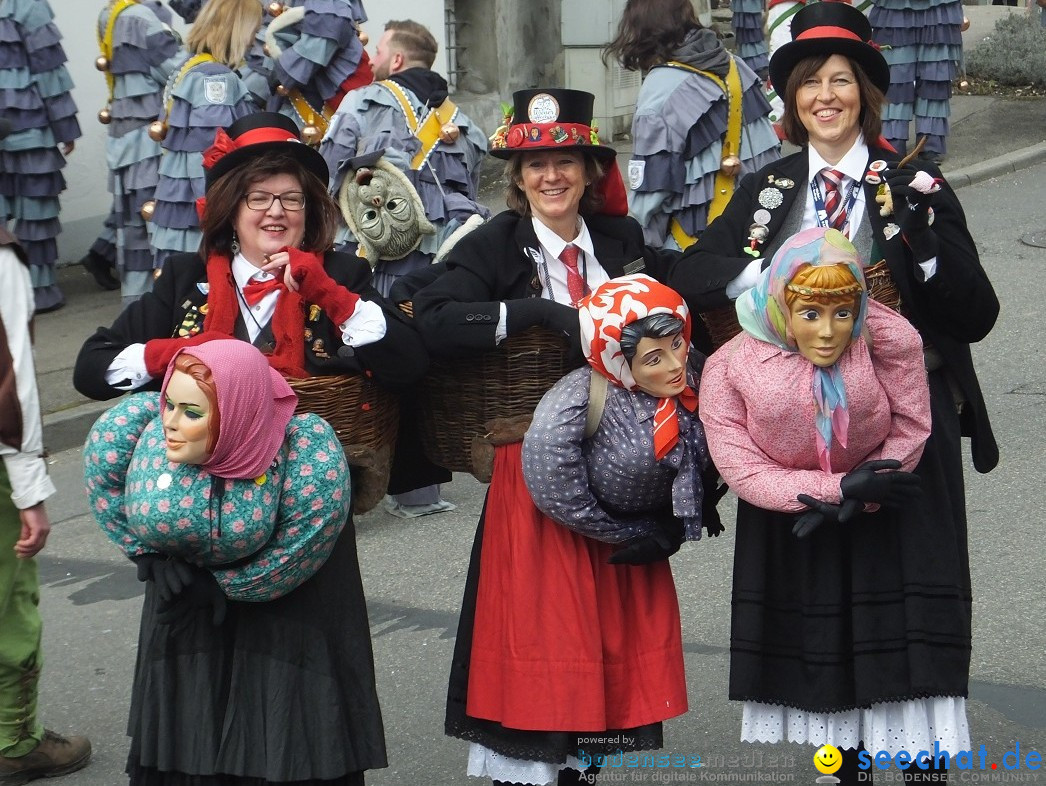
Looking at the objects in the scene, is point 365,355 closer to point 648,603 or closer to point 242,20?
point 648,603

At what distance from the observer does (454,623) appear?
5.71m

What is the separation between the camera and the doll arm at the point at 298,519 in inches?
134

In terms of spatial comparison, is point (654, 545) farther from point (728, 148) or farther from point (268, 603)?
point (728, 148)

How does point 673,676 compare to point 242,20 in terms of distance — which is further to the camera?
point 242,20

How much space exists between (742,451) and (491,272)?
2.83 ft

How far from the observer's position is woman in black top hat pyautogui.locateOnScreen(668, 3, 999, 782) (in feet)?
11.4

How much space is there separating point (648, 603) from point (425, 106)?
11.9 feet

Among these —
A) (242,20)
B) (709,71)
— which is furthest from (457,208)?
(242,20)

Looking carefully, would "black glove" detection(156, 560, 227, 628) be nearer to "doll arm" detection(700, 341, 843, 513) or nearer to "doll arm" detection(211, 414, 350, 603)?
"doll arm" detection(211, 414, 350, 603)

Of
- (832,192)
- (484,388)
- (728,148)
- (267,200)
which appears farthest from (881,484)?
(728,148)

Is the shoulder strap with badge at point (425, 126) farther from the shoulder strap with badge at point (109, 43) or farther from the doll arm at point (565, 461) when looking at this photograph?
the doll arm at point (565, 461)

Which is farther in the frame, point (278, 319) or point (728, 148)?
point (728, 148)

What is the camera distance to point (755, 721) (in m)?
3.63

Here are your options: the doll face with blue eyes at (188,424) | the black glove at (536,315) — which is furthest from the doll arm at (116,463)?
the black glove at (536,315)
